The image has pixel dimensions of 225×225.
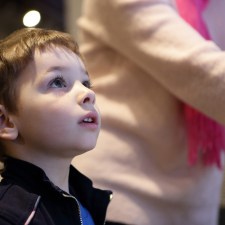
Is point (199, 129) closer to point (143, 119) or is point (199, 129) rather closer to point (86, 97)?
point (143, 119)

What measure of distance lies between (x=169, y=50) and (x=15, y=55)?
0.28 m

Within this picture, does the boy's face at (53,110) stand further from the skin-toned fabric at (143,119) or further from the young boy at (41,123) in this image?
the skin-toned fabric at (143,119)

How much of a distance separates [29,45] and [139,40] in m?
0.24

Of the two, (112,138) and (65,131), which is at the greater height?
(112,138)

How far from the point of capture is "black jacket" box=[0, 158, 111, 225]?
59cm

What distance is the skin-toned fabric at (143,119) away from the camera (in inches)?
32.4

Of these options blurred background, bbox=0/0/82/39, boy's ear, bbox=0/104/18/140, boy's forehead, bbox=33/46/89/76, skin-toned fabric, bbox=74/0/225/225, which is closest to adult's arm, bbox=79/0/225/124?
skin-toned fabric, bbox=74/0/225/225

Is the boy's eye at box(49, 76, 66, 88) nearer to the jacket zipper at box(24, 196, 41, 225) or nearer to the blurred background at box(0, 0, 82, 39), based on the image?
the jacket zipper at box(24, 196, 41, 225)

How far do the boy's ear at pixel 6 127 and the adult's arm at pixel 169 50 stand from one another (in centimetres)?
29

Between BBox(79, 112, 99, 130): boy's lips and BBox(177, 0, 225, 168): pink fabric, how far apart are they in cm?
28

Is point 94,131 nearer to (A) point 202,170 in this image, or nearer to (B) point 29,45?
(B) point 29,45

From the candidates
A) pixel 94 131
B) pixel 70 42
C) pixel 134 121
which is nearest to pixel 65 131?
Answer: pixel 94 131

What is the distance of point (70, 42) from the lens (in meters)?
0.69

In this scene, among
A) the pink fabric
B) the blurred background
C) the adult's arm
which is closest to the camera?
the adult's arm
